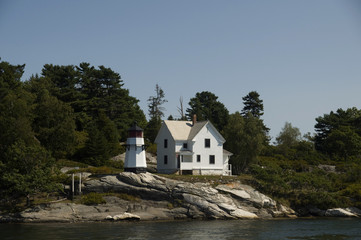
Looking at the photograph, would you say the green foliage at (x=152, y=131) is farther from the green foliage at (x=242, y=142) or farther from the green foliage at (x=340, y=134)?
the green foliage at (x=340, y=134)

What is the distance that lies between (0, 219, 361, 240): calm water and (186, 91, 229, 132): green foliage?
1784 inches

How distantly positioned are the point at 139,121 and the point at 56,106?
1004 inches

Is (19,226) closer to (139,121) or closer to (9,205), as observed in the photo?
(9,205)

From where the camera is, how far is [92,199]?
4328cm

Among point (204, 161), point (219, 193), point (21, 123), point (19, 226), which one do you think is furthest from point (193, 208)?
→ point (21, 123)

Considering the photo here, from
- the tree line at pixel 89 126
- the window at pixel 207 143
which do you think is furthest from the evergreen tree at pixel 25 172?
the window at pixel 207 143

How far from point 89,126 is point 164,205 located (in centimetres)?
2588

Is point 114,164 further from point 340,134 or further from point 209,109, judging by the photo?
point 340,134

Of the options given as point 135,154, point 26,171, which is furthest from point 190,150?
point 26,171

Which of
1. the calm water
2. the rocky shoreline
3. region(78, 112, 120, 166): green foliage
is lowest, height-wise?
the calm water

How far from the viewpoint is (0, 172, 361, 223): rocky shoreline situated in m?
41.6

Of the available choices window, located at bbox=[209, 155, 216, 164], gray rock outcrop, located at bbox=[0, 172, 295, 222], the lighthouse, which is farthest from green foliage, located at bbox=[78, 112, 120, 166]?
window, located at bbox=[209, 155, 216, 164]

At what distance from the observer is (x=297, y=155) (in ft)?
254

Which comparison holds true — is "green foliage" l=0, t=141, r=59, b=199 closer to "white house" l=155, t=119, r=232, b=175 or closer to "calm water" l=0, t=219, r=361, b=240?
"calm water" l=0, t=219, r=361, b=240
